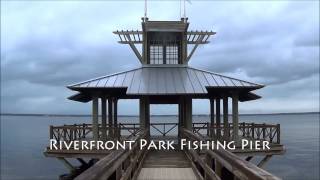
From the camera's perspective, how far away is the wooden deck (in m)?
10.4

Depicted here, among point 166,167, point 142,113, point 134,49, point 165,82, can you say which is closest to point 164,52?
point 134,49

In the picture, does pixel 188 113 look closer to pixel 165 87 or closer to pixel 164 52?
pixel 165 87

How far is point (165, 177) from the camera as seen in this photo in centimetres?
1027

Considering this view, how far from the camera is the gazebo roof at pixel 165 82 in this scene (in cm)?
1602

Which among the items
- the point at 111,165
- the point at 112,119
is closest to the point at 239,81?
the point at 112,119

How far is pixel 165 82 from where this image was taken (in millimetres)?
17062

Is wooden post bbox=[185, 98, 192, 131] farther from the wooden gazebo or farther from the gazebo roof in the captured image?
the gazebo roof

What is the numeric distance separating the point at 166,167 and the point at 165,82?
560 cm

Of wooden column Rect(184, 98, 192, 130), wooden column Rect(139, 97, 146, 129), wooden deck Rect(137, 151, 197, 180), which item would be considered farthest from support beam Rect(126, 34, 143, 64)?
wooden deck Rect(137, 151, 197, 180)

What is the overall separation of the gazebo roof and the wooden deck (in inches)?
91.4

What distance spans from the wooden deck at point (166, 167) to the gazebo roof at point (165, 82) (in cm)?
232

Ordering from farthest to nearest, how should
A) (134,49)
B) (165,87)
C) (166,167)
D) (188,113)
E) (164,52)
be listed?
(164,52) → (134,49) → (188,113) → (165,87) → (166,167)

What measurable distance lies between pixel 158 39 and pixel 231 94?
4675 mm

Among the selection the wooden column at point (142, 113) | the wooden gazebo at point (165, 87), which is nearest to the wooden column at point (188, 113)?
the wooden gazebo at point (165, 87)
